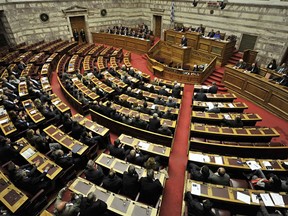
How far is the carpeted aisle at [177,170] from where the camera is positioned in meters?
4.74

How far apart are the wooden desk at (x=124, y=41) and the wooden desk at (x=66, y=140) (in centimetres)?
1148

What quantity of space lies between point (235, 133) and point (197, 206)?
325 cm

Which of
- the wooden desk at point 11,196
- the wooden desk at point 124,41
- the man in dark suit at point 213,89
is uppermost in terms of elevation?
the wooden desk at point 124,41

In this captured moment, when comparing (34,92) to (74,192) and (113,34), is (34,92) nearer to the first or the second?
(74,192)

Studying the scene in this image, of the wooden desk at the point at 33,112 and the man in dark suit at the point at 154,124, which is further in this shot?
Result: the wooden desk at the point at 33,112

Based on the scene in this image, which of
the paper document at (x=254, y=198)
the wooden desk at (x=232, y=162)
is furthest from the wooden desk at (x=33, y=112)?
the paper document at (x=254, y=198)

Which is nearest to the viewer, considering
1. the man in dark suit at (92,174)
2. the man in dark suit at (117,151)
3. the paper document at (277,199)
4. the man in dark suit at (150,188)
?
the paper document at (277,199)

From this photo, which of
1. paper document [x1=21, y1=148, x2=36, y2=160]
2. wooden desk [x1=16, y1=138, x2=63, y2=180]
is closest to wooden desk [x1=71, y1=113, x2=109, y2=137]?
wooden desk [x1=16, y1=138, x2=63, y2=180]

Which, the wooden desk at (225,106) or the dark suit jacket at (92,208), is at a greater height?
the wooden desk at (225,106)

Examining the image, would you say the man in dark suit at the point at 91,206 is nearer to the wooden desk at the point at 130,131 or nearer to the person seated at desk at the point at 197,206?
the person seated at desk at the point at 197,206

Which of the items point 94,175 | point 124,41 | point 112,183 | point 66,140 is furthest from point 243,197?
point 124,41

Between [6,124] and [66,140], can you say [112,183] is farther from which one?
[6,124]

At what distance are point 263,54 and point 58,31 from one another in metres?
Result: 16.8

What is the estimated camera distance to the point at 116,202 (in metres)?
3.97
